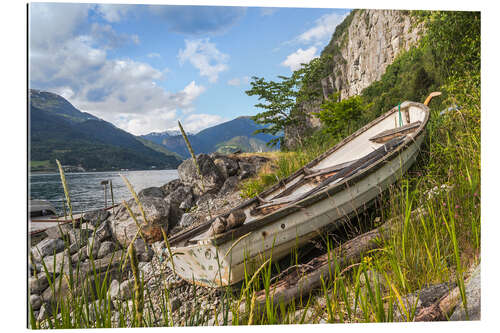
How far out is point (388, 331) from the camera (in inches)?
55.4

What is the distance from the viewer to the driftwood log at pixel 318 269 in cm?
157

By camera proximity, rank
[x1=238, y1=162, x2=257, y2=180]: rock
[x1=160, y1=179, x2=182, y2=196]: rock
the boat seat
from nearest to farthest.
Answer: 1. the boat seat
2. [x1=238, y1=162, x2=257, y2=180]: rock
3. [x1=160, y1=179, x2=182, y2=196]: rock

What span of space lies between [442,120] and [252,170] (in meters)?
4.25

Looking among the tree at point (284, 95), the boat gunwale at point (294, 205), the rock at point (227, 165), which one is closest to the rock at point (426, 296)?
the boat gunwale at point (294, 205)

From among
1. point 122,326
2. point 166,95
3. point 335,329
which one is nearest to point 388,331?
point 335,329

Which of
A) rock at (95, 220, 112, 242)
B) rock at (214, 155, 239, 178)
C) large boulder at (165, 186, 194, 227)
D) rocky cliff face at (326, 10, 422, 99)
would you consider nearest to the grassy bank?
rocky cliff face at (326, 10, 422, 99)

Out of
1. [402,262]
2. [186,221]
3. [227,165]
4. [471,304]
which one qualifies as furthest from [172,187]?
[471,304]

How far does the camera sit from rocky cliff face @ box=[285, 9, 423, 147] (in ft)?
9.22

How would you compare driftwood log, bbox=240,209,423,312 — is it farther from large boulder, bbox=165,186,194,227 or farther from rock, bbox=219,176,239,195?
rock, bbox=219,176,239,195

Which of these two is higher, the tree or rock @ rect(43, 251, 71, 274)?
the tree

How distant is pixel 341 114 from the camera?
5.05 metres

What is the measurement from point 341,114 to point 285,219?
3537mm

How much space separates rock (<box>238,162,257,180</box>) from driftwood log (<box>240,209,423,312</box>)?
464 centimetres
